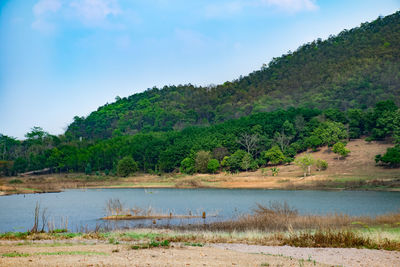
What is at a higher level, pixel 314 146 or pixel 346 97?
pixel 346 97

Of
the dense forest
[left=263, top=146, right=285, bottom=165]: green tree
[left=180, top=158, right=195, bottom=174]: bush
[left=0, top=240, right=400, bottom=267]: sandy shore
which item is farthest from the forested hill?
[left=0, top=240, right=400, bottom=267]: sandy shore

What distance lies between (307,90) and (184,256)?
154 meters

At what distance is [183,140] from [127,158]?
63.9 ft

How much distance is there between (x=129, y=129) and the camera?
177 m

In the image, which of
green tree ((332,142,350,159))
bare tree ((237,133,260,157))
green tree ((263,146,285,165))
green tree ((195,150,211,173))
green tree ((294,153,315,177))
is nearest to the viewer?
green tree ((294,153,315,177))

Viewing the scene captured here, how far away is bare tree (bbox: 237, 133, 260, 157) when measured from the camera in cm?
10233

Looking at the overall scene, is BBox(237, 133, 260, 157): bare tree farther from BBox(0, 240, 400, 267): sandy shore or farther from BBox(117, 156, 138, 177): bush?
BBox(0, 240, 400, 267): sandy shore

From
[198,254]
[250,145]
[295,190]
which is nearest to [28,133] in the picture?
[250,145]

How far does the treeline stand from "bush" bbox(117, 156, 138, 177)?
1174mm

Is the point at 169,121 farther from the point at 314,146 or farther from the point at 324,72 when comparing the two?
the point at 314,146

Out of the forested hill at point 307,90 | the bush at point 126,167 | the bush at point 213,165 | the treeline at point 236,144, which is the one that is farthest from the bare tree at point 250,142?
the forested hill at point 307,90

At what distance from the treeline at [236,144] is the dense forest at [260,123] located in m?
0.27

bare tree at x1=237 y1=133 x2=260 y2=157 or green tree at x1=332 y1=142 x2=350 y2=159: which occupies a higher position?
bare tree at x1=237 y1=133 x2=260 y2=157

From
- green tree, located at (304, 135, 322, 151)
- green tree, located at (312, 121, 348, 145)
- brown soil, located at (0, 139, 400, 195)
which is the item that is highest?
green tree, located at (312, 121, 348, 145)
